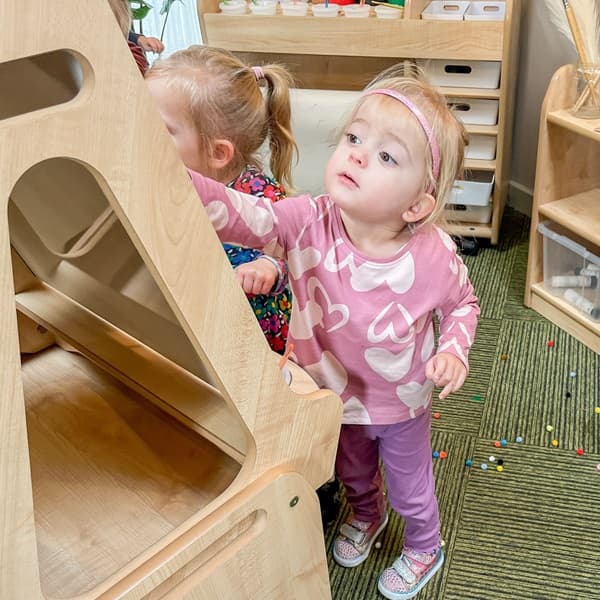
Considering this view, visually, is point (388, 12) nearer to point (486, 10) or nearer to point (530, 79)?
point (486, 10)

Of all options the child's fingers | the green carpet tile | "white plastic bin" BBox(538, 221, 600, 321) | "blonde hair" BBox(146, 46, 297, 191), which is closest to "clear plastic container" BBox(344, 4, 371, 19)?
"white plastic bin" BBox(538, 221, 600, 321)

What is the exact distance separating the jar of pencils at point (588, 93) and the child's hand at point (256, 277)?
110cm

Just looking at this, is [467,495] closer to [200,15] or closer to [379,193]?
[379,193]

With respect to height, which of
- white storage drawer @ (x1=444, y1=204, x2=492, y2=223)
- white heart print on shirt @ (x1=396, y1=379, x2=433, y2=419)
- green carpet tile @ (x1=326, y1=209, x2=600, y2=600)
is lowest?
green carpet tile @ (x1=326, y1=209, x2=600, y2=600)

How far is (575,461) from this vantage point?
61.6 inches

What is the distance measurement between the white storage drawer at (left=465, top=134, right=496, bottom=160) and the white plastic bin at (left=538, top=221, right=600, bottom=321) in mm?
368

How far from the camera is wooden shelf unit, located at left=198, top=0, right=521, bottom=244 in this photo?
205 cm

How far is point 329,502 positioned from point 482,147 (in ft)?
4.16

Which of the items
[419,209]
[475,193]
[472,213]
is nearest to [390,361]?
[419,209]

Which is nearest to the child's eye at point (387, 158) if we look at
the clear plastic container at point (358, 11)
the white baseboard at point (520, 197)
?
the clear plastic container at point (358, 11)

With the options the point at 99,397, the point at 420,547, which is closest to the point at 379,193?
the point at 99,397

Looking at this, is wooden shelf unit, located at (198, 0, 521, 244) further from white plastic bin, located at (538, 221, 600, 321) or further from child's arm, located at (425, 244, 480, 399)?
child's arm, located at (425, 244, 480, 399)

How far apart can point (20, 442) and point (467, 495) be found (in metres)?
1.10

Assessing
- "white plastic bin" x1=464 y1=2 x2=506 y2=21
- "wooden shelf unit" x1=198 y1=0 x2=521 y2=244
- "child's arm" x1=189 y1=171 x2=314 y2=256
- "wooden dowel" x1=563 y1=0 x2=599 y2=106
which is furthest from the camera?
"white plastic bin" x1=464 y1=2 x2=506 y2=21
